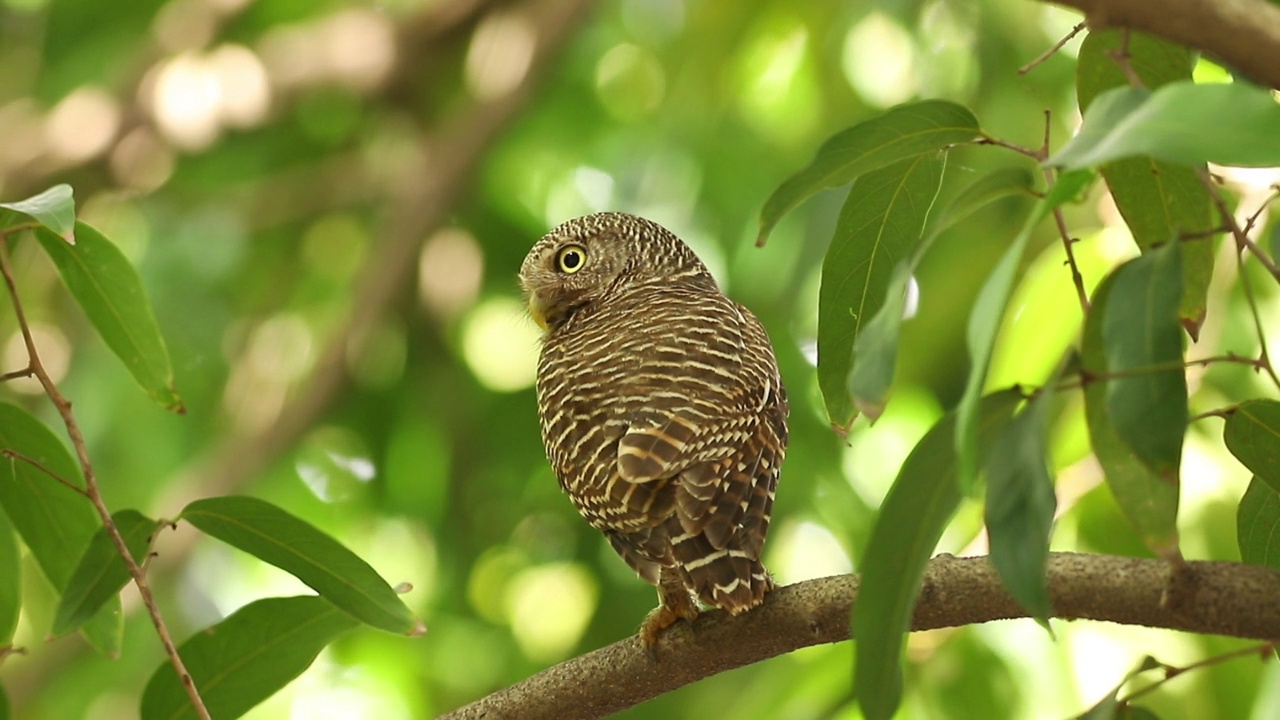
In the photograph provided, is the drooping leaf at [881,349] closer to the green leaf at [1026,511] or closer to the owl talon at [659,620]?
the green leaf at [1026,511]

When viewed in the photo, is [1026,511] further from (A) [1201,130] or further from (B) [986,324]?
(A) [1201,130]

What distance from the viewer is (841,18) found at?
16.1ft

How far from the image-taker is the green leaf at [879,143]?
1648mm

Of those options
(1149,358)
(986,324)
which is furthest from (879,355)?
(1149,358)

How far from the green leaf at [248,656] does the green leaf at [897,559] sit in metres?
0.97

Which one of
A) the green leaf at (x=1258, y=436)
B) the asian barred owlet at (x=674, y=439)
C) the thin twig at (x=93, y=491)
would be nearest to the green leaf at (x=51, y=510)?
the thin twig at (x=93, y=491)

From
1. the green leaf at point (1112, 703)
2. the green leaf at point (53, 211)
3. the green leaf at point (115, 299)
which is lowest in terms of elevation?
the green leaf at point (1112, 703)

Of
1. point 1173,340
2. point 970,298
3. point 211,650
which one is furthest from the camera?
point 970,298

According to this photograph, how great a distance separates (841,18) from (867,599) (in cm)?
383

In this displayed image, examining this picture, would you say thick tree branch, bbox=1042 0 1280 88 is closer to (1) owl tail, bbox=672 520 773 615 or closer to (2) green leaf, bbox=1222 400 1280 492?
(2) green leaf, bbox=1222 400 1280 492

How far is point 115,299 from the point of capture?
2041mm

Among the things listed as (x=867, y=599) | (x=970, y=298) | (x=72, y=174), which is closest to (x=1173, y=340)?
(x=867, y=599)

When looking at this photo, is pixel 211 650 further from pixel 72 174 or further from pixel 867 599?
pixel 72 174

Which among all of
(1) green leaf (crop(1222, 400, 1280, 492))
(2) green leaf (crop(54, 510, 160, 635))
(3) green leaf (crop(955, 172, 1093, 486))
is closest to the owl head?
(2) green leaf (crop(54, 510, 160, 635))
